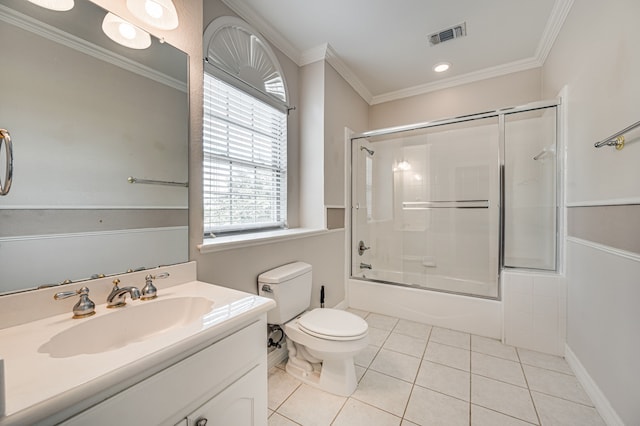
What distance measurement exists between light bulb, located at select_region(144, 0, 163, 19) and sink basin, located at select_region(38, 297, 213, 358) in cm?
128

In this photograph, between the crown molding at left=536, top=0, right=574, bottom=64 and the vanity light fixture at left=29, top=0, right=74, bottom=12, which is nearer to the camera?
the vanity light fixture at left=29, top=0, right=74, bottom=12

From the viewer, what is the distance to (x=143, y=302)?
100 cm

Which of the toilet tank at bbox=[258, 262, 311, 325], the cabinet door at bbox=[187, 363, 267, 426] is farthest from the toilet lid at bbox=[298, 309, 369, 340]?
the cabinet door at bbox=[187, 363, 267, 426]

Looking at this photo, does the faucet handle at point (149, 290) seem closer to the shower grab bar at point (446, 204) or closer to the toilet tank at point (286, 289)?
the toilet tank at point (286, 289)

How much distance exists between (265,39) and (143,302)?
2.03 metres

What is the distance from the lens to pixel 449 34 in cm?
209

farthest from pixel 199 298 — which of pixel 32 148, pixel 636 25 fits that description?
pixel 636 25

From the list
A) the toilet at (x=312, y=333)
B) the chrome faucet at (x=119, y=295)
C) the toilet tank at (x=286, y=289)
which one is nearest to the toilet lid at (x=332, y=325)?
the toilet at (x=312, y=333)

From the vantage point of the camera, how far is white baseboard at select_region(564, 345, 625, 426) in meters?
1.24

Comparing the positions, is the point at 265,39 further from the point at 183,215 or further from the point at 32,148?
the point at 32,148

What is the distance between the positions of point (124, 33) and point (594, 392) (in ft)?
9.81

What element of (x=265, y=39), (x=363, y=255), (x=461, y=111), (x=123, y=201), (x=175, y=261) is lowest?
(x=363, y=255)

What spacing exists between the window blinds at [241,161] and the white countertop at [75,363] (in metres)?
0.90

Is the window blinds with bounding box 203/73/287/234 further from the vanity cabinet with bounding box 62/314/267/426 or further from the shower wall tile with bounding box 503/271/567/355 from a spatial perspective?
the shower wall tile with bounding box 503/271/567/355
